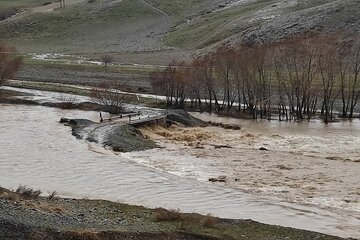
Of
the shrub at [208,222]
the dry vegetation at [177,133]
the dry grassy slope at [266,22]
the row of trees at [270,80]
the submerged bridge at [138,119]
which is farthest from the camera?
the dry grassy slope at [266,22]

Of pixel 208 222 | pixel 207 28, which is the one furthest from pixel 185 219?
pixel 207 28

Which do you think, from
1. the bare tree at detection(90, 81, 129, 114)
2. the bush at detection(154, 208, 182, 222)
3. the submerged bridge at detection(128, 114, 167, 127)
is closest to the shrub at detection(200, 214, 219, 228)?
the bush at detection(154, 208, 182, 222)

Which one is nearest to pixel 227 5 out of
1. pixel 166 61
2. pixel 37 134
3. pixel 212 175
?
pixel 166 61

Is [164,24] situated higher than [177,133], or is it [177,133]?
[164,24]

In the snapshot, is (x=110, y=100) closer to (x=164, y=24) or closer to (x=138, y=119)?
(x=138, y=119)

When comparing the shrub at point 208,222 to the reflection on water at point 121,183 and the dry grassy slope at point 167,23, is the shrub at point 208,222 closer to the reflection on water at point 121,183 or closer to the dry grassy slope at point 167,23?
the reflection on water at point 121,183

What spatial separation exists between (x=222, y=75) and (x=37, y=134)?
25.5 metres

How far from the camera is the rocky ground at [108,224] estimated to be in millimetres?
18688

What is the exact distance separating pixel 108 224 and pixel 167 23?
134 meters

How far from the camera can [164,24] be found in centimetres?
15062

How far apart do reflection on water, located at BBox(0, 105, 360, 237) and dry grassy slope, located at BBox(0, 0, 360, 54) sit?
63173mm

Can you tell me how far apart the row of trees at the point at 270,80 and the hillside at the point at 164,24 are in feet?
102

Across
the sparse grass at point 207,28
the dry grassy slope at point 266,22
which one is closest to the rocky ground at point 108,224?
the dry grassy slope at point 266,22

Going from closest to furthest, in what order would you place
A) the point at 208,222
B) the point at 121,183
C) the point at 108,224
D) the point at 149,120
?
the point at 108,224, the point at 208,222, the point at 121,183, the point at 149,120
